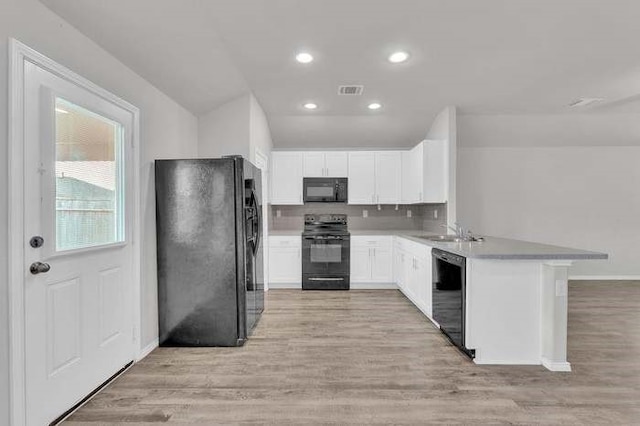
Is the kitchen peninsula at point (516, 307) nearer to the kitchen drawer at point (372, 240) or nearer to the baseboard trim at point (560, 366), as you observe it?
the baseboard trim at point (560, 366)

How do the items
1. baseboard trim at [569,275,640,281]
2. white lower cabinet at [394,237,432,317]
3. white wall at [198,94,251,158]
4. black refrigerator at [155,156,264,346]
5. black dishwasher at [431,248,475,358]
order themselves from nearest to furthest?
black dishwasher at [431,248,475,358] → black refrigerator at [155,156,264,346] → white lower cabinet at [394,237,432,317] → white wall at [198,94,251,158] → baseboard trim at [569,275,640,281]

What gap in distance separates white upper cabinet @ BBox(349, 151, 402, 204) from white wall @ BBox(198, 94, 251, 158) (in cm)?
206

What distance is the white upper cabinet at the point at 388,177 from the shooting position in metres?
5.20

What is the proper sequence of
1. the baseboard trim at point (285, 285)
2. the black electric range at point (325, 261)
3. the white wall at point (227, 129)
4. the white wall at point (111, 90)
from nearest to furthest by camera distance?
the white wall at point (111, 90) → the white wall at point (227, 129) → the black electric range at point (325, 261) → the baseboard trim at point (285, 285)

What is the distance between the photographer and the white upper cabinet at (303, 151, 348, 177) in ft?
17.1

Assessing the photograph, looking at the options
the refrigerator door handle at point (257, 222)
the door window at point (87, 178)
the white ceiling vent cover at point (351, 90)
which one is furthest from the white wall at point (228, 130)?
the door window at point (87, 178)

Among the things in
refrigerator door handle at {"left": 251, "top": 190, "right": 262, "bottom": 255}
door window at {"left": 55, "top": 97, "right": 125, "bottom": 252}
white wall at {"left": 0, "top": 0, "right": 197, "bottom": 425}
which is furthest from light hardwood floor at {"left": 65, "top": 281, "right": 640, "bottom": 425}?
door window at {"left": 55, "top": 97, "right": 125, "bottom": 252}

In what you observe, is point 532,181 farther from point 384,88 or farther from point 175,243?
point 175,243

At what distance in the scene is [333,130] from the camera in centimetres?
A: 499

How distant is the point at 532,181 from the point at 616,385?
3871 millimetres

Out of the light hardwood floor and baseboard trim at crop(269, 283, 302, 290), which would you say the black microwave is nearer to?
baseboard trim at crop(269, 283, 302, 290)

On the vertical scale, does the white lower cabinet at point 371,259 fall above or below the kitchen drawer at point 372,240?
below

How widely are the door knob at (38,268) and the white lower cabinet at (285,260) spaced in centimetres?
328

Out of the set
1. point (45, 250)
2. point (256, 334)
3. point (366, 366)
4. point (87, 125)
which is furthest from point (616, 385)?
point (87, 125)
